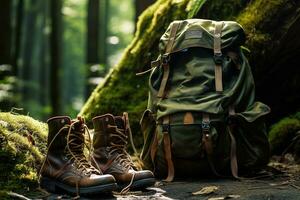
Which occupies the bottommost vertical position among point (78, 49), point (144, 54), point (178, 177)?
point (178, 177)

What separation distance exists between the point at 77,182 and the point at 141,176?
1.59 feet

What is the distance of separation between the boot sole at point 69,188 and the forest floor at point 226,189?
0.05m

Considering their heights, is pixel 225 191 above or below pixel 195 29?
below

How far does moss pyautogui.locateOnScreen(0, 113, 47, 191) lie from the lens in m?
3.82

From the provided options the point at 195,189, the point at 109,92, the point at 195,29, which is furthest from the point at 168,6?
the point at 195,189

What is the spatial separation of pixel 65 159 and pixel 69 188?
8.8 inches

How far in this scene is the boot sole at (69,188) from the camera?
11.4 ft

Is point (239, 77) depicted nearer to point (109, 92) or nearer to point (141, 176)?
point (141, 176)

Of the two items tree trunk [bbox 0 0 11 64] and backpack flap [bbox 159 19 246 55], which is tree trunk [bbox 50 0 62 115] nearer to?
tree trunk [bbox 0 0 11 64]

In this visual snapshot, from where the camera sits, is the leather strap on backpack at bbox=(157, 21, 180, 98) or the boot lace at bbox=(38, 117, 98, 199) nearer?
the boot lace at bbox=(38, 117, 98, 199)

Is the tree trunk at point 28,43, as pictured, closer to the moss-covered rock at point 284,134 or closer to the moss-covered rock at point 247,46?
the moss-covered rock at point 247,46

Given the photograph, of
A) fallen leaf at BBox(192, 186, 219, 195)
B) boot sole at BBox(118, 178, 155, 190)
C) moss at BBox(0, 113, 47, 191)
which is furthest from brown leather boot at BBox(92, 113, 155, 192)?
moss at BBox(0, 113, 47, 191)

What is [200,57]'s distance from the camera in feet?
15.6

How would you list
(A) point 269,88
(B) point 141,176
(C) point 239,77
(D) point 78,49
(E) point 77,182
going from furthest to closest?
(D) point 78,49 < (A) point 269,88 < (C) point 239,77 < (B) point 141,176 < (E) point 77,182
